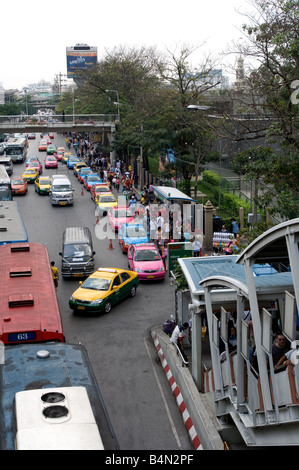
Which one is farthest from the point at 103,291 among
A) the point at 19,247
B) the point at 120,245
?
the point at 120,245

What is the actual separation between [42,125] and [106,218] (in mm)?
27492

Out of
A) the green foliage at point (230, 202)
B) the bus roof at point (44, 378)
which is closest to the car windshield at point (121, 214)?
the green foliage at point (230, 202)

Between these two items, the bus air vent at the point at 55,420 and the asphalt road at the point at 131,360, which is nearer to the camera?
the bus air vent at the point at 55,420

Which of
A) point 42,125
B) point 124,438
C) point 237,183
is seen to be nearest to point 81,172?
point 42,125

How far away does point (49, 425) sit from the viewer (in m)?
8.25

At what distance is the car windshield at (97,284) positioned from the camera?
21.5 metres

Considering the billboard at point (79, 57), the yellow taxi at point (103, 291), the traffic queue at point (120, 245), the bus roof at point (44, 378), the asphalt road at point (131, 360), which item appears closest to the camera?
the bus roof at point (44, 378)

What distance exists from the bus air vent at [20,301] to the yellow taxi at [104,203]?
74.7 feet

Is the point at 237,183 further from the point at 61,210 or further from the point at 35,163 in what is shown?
the point at 35,163

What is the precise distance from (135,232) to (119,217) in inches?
160

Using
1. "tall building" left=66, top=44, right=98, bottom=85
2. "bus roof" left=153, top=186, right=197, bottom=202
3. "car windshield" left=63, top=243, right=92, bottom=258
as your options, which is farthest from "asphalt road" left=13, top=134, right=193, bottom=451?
"tall building" left=66, top=44, right=98, bottom=85

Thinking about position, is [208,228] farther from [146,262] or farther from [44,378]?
[44,378]

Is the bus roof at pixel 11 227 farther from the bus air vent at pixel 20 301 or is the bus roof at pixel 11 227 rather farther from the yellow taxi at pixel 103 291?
the bus air vent at pixel 20 301

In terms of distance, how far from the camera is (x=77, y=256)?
84.1ft
